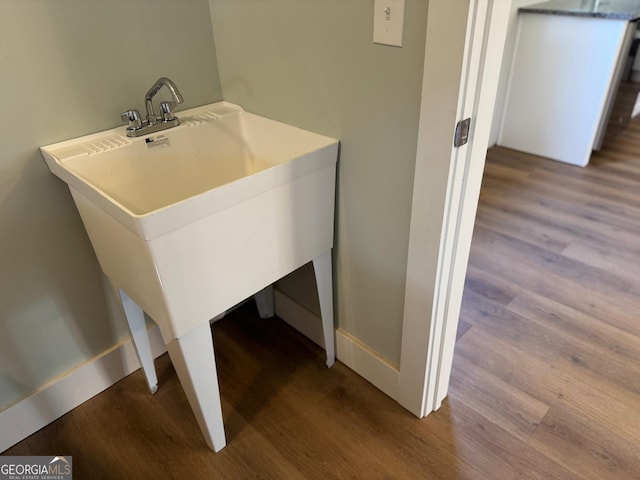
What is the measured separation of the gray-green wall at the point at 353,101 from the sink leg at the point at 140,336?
2.12ft

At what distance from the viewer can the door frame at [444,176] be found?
906 mm

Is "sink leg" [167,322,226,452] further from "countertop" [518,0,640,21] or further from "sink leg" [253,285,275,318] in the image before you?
"countertop" [518,0,640,21]

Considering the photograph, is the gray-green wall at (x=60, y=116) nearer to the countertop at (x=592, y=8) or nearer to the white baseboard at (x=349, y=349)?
the white baseboard at (x=349, y=349)

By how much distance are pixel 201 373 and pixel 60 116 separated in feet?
2.57

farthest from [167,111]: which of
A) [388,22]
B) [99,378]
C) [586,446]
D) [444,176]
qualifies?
[586,446]

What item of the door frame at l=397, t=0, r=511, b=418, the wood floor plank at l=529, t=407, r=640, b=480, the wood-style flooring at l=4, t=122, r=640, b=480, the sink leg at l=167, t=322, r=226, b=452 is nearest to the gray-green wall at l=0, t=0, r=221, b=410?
the wood-style flooring at l=4, t=122, r=640, b=480

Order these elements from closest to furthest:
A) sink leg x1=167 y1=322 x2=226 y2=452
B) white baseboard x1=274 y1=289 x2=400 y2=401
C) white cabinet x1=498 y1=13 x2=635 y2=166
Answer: sink leg x1=167 y1=322 x2=226 y2=452, white baseboard x1=274 y1=289 x2=400 y2=401, white cabinet x1=498 y1=13 x2=635 y2=166

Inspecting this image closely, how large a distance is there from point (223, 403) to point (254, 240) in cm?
69

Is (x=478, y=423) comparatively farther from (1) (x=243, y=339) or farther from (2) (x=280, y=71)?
(2) (x=280, y=71)

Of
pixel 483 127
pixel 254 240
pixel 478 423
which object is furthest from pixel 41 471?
pixel 483 127

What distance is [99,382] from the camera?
1.61 metres

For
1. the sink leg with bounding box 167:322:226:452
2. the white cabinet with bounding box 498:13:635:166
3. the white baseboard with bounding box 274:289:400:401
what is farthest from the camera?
the white cabinet with bounding box 498:13:635:166

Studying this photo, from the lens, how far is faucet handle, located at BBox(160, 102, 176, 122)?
135cm

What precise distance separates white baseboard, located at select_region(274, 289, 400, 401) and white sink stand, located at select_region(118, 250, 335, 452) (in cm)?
5
